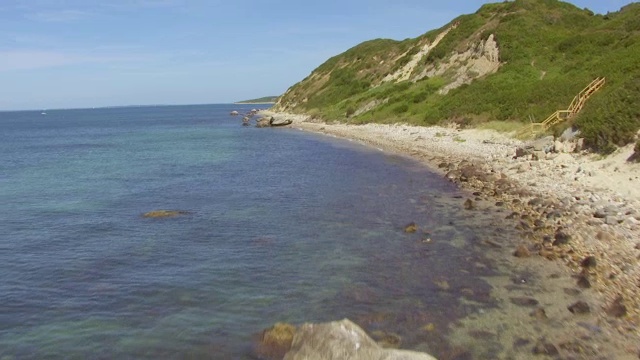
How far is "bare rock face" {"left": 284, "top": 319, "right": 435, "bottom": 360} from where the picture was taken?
8.98 m

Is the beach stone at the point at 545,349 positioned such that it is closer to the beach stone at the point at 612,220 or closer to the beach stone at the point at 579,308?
the beach stone at the point at 579,308

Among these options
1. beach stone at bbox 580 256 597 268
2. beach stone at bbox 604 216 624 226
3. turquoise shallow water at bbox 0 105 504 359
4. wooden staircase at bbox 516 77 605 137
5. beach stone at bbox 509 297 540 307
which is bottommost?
turquoise shallow water at bbox 0 105 504 359

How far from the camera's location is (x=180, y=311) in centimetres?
1305

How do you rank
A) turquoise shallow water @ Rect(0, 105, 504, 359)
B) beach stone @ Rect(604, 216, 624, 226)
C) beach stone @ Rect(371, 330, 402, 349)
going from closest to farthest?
beach stone @ Rect(371, 330, 402, 349)
turquoise shallow water @ Rect(0, 105, 504, 359)
beach stone @ Rect(604, 216, 624, 226)

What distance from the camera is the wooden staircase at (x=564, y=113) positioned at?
37062 millimetres

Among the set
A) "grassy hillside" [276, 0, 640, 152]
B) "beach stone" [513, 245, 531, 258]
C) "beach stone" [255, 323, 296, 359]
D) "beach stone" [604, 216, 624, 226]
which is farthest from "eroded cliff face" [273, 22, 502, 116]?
"beach stone" [255, 323, 296, 359]

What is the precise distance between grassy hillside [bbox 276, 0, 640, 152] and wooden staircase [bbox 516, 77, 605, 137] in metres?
0.97

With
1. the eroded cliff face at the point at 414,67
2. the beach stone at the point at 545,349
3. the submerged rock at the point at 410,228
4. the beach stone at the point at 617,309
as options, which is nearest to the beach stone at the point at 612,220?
the beach stone at the point at 617,309

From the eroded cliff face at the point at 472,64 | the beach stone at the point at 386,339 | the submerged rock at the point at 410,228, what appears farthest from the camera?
the eroded cliff face at the point at 472,64

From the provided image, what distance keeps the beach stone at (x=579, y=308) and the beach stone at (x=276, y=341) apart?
6.76 meters

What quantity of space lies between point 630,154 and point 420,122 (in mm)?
32391

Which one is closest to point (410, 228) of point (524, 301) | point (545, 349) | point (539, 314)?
point (524, 301)

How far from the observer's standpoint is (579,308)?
40.3 feet

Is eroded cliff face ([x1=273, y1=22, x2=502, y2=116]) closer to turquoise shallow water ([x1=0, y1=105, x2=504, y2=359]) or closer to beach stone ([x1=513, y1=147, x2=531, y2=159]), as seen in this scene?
beach stone ([x1=513, y1=147, x2=531, y2=159])
